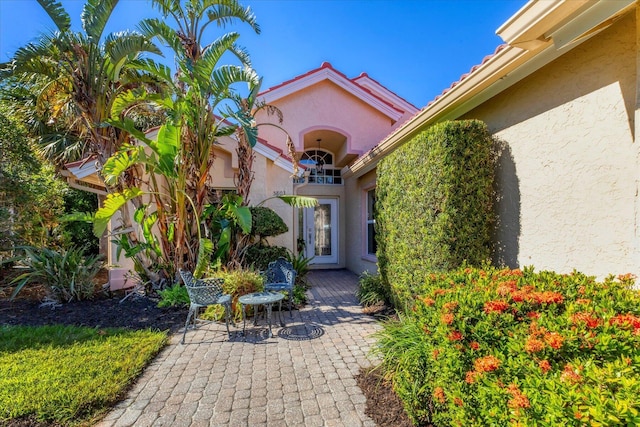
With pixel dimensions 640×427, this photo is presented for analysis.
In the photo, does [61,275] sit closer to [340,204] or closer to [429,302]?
[429,302]

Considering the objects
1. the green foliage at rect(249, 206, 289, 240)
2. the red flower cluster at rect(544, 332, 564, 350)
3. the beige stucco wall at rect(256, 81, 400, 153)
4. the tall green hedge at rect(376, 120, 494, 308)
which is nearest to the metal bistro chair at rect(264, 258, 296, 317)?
the green foliage at rect(249, 206, 289, 240)

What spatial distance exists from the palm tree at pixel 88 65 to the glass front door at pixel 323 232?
763cm

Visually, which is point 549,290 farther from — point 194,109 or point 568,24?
point 194,109

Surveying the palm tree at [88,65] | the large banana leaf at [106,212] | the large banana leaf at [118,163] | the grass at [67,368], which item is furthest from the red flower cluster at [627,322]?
the palm tree at [88,65]

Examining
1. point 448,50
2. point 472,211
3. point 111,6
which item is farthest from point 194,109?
point 448,50

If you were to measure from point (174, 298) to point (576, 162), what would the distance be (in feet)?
27.0

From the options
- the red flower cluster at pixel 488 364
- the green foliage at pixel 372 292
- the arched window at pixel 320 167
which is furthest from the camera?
the arched window at pixel 320 167

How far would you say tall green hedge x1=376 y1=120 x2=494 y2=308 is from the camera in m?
4.80

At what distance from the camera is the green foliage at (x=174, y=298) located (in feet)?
24.6

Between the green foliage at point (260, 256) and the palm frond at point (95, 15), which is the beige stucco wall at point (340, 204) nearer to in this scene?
the green foliage at point (260, 256)

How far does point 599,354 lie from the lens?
1985mm

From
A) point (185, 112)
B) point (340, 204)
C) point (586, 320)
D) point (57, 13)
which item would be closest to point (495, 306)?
point (586, 320)

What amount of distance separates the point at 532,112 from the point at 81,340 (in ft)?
27.5

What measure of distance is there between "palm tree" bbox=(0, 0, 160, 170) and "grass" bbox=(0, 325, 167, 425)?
4438 mm
